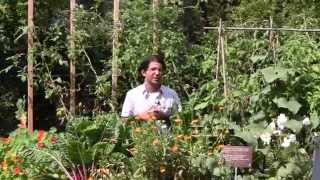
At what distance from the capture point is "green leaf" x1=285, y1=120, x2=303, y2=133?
4957 mm

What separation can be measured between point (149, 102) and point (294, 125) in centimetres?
133

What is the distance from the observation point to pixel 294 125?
499 centimetres

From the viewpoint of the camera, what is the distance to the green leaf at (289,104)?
202 inches

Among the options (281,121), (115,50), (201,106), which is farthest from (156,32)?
(281,121)

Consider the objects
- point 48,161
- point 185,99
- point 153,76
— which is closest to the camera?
point 48,161

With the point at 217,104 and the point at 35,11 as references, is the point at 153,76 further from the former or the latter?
the point at 35,11

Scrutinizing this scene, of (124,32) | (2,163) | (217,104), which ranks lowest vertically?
(2,163)

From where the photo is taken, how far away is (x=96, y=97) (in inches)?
297

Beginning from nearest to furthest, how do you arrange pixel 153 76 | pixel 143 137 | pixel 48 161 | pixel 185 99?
pixel 143 137 < pixel 48 161 < pixel 153 76 < pixel 185 99

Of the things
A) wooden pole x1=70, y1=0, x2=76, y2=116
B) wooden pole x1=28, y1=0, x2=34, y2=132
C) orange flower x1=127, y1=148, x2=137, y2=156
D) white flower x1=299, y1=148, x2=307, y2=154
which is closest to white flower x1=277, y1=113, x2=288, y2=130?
white flower x1=299, y1=148, x2=307, y2=154

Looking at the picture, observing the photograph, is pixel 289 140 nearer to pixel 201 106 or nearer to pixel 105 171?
pixel 105 171

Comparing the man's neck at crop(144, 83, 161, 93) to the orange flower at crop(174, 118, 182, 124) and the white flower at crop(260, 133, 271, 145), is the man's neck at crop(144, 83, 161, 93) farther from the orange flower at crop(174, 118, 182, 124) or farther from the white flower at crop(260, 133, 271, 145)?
the white flower at crop(260, 133, 271, 145)

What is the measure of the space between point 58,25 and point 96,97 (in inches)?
33.8

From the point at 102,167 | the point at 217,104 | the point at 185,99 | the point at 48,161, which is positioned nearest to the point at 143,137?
the point at 102,167
